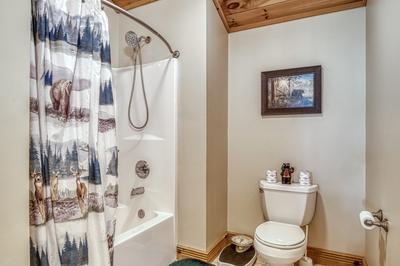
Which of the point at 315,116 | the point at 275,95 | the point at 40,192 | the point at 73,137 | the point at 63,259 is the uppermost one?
the point at 275,95

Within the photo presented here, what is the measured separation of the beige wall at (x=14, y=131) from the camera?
0.73 metres

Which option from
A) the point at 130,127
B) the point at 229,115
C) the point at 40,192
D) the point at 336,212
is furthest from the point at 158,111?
the point at 336,212

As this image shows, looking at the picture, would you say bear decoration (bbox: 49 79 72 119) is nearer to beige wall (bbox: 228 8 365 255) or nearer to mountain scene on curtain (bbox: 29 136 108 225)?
mountain scene on curtain (bbox: 29 136 108 225)

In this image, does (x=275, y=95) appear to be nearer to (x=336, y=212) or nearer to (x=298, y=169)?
(x=298, y=169)

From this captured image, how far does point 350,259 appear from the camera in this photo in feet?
6.42

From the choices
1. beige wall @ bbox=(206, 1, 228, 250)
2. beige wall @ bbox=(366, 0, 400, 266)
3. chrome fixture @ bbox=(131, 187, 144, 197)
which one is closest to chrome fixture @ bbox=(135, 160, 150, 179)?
chrome fixture @ bbox=(131, 187, 144, 197)

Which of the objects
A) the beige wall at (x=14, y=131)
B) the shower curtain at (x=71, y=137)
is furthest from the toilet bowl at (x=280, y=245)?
the beige wall at (x=14, y=131)

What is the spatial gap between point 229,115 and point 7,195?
1988 mm

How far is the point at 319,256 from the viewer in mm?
2062

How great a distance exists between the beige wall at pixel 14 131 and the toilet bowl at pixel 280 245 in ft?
4.59

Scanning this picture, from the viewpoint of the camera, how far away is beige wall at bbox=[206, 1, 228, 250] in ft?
6.64

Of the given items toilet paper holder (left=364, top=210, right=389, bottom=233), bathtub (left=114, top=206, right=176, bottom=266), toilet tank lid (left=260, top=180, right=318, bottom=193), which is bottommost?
bathtub (left=114, top=206, right=176, bottom=266)

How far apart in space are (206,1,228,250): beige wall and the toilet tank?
0.45 meters

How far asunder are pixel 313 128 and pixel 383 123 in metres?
0.80
